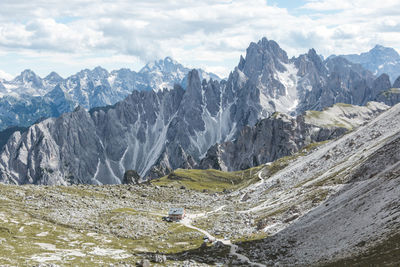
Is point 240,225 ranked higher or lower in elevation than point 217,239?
lower

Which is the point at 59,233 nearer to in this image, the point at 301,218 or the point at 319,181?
the point at 301,218

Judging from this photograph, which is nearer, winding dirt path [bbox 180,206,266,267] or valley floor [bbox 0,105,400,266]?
valley floor [bbox 0,105,400,266]

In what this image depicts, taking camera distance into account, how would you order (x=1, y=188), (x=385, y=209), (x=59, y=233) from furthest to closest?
1. (x=1, y=188)
2. (x=59, y=233)
3. (x=385, y=209)

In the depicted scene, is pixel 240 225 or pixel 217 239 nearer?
pixel 217 239

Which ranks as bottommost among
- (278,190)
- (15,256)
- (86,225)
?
(278,190)

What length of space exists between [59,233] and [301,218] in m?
55.6

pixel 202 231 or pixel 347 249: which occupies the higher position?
pixel 347 249

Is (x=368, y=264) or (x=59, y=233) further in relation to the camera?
(x=59, y=233)

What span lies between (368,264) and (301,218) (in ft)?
134

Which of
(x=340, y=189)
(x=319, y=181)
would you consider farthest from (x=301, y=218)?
(x=319, y=181)

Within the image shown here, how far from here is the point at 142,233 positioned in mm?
103938

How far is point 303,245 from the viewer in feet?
262

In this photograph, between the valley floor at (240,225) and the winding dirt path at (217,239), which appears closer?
the valley floor at (240,225)

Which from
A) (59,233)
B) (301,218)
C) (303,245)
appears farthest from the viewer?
(301,218)
